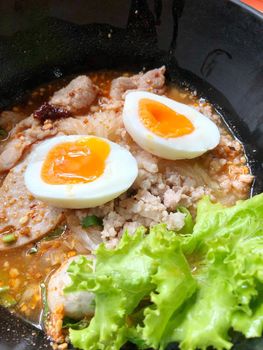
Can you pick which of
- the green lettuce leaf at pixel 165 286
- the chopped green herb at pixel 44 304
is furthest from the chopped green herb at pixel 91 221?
the green lettuce leaf at pixel 165 286

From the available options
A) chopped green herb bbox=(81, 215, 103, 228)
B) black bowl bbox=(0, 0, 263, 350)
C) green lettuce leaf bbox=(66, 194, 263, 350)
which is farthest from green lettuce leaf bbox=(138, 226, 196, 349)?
black bowl bbox=(0, 0, 263, 350)

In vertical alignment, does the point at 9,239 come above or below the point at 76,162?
below

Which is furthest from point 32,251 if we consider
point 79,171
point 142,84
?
point 142,84

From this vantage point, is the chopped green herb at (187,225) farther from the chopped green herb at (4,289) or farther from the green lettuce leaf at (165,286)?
the chopped green herb at (4,289)

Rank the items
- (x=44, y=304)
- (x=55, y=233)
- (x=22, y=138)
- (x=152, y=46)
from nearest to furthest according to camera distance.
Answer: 1. (x=44, y=304)
2. (x=55, y=233)
3. (x=22, y=138)
4. (x=152, y=46)

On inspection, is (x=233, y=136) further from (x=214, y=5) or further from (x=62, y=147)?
(x=62, y=147)

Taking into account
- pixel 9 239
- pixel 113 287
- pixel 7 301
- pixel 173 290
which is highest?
pixel 173 290

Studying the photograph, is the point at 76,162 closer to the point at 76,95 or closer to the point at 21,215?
the point at 21,215
